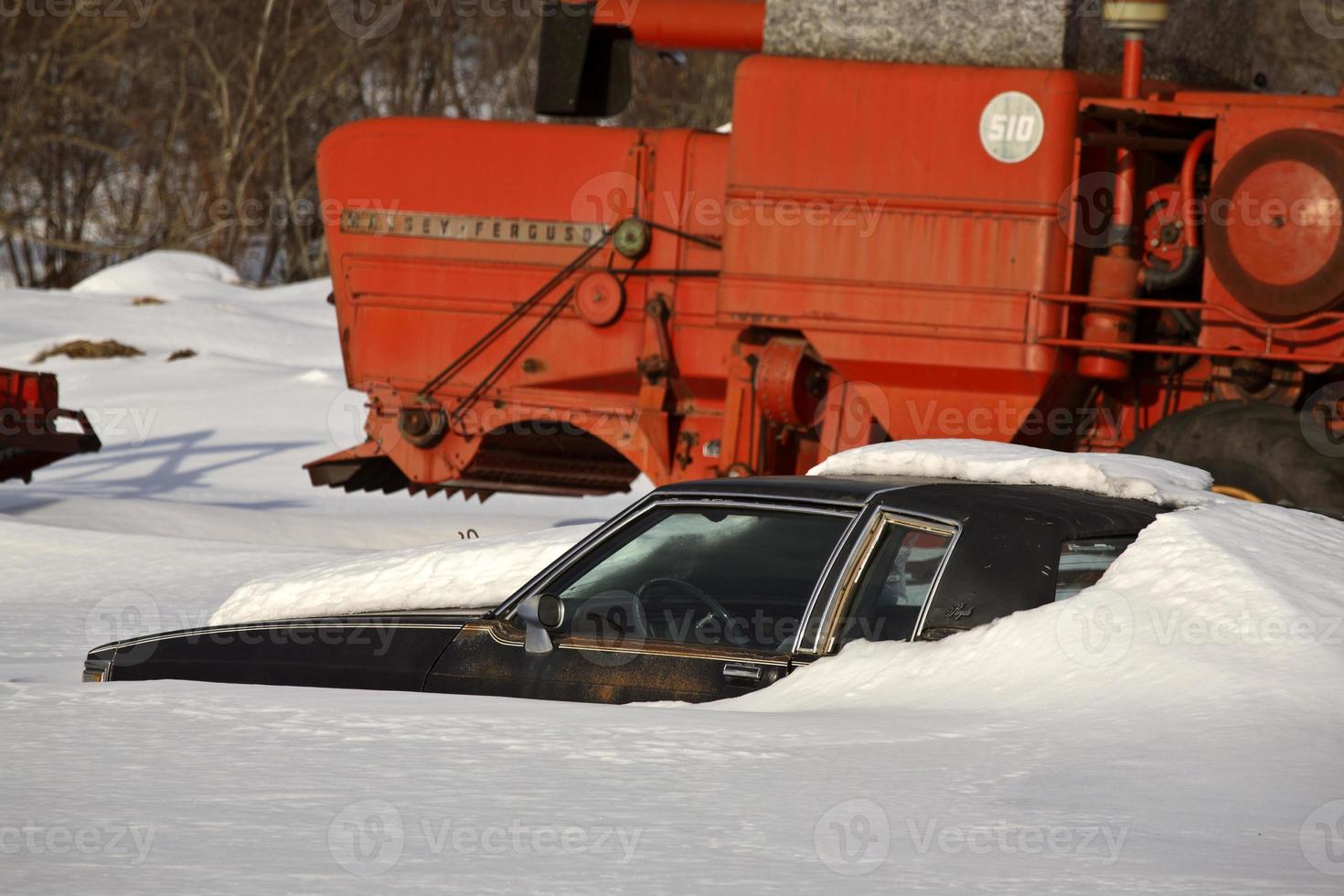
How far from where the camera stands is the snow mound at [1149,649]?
3.09 meters

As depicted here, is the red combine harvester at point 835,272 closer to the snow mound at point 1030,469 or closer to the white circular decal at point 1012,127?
the white circular decal at point 1012,127

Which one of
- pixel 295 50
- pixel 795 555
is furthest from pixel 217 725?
pixel 295 50

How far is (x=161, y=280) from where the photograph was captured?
21844mm

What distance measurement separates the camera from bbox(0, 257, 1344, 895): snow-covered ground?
227 centimetres

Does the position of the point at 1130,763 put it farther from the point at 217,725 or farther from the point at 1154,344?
the point at 1154,344

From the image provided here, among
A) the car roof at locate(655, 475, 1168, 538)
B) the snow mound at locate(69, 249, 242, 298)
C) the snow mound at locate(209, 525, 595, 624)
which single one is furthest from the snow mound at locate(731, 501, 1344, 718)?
the snow mound at locate(69, 249, 242, 298)

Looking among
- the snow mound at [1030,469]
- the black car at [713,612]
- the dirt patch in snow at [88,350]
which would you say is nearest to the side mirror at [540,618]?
the black car at [713,612]

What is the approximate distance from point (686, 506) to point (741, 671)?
0.46 m

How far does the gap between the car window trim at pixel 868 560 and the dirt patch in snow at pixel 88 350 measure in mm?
14761

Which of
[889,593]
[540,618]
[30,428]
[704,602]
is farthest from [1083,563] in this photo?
[30,428]

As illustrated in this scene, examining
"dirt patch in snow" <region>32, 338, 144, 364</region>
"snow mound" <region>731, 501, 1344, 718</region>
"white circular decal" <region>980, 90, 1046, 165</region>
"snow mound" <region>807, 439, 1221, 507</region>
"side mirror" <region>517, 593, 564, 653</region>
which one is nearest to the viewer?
"snow mound" <region>731, 501, 1344, 718</region>

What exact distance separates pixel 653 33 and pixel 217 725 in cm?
605

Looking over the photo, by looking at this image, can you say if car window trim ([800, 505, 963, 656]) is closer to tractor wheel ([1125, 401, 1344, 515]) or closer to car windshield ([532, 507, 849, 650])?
car windshield ([532, 507, 849, 650])

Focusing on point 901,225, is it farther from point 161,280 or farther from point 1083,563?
point 161,280
